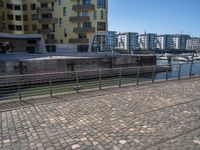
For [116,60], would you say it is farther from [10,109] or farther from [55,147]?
[55,147]

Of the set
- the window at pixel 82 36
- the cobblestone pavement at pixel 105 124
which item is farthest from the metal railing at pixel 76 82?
the window at pixel 82 36

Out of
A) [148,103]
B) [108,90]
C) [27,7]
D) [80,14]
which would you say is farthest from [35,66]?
[27,7]

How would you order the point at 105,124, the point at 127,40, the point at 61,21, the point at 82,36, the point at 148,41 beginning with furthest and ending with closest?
the point at 148,41 → the point at 127,40 → the point at 61,21 → the point at 82,36 → the point at 105,124

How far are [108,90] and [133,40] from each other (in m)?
150

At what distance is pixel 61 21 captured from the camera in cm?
4431

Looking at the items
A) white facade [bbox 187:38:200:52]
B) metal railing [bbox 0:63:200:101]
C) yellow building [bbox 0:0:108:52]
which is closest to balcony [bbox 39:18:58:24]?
yellow building [bbox 0:0:108:52]

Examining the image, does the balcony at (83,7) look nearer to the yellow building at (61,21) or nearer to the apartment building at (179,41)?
the yellow building at (61,21)

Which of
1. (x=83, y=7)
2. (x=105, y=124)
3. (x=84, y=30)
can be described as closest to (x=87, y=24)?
(x=84, y=30)

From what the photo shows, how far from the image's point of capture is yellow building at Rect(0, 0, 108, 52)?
41.7m

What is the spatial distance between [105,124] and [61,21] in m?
42.5

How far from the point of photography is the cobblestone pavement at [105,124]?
4.31m

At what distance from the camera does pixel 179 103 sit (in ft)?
24.4

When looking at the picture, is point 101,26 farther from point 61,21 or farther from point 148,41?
point 148,41

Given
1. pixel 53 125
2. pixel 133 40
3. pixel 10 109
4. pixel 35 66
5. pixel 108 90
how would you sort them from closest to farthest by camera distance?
pixel 53 125 → pixel 10 109 → pixel 108 90 → pixel 35 66 → pixel 133 40
